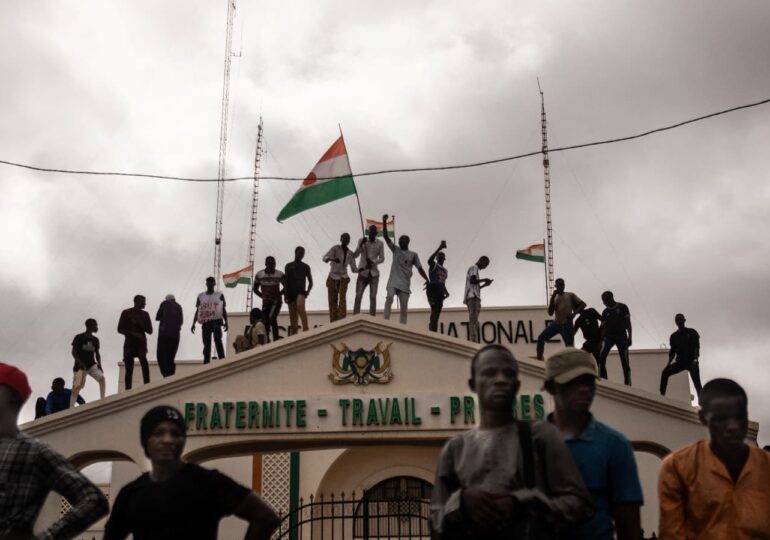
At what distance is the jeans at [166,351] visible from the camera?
16.4 metres

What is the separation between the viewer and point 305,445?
15.4 metres

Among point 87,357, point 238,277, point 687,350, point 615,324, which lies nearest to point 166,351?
point 87,357

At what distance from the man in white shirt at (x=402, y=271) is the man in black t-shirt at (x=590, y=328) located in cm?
279

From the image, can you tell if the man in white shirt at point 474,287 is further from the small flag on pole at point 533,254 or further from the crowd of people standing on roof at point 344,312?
the small flag on pole at point 533,254

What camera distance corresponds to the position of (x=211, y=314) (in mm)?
16531

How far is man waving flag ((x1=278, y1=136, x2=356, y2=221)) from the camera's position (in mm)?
17828

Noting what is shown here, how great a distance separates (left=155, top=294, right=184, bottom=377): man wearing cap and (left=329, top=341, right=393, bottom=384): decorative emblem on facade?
9.60ft

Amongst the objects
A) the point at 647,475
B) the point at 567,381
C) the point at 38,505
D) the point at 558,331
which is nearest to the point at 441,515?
the point at 567,381

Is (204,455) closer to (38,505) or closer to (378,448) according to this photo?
(378,448)

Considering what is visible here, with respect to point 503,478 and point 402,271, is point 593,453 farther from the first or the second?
point 402,271

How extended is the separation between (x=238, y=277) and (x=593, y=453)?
974 inches

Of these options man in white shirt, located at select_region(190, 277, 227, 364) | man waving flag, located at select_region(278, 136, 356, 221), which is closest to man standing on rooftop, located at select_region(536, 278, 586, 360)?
man waving flag, located at select_region(278, 136, 356, 221)

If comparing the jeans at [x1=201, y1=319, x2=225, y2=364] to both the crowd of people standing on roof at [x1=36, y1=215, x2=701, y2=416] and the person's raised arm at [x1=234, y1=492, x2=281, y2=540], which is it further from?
the person's raised arm at [x1=234, y1=492, x2=281, y2=540]

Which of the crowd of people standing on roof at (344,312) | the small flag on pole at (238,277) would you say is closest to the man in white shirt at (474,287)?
the crowd of people standing on roof at (344,312)
